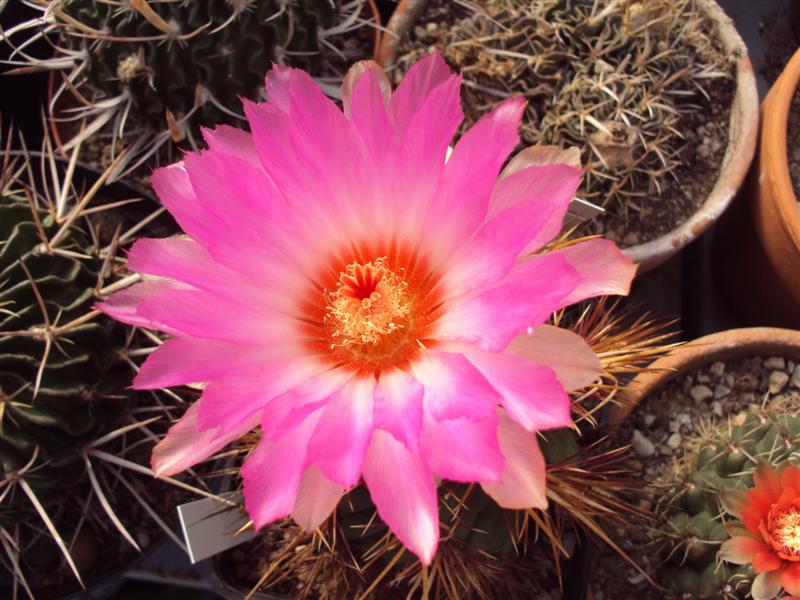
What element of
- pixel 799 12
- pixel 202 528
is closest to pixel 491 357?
pixel 202 528

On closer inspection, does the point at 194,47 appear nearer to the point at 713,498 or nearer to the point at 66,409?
the point at 66,409

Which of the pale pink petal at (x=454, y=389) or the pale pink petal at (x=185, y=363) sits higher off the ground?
the pale pink petal at (x=185, y=363)

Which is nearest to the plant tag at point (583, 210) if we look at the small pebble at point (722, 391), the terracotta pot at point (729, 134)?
the terracotta pot at point (729, 134)

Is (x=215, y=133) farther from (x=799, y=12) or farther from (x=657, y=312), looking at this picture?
(x=799, y=12)

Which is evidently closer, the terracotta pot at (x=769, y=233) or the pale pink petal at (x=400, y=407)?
the pale pink petal at (x=400, y=407)

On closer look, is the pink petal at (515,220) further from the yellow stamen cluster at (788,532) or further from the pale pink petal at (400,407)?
the yellow stamen cluster at (788,532)

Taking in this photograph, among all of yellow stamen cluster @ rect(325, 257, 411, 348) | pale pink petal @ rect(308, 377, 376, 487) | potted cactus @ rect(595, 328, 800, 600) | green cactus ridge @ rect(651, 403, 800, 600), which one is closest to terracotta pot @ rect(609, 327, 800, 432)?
potted cactus @ rect(595, 328, 800, 600)

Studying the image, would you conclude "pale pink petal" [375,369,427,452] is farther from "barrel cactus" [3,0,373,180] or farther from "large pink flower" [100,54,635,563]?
"barrel cactus" [3,0,373,180]
